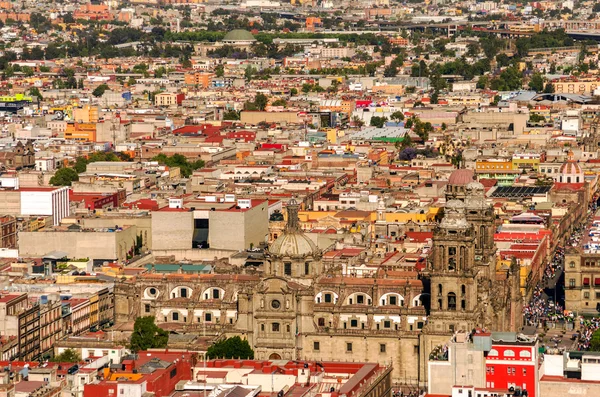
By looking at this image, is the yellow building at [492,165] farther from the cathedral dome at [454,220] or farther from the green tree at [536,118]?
the cathedral dome at [454,220]

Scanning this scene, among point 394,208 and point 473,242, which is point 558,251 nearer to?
point 394,208

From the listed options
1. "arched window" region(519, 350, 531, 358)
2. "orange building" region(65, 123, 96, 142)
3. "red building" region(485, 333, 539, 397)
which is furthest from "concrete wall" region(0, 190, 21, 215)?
"arched window" region(519, 350, 531, 358)

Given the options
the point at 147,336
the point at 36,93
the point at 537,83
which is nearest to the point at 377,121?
the point at 537,83

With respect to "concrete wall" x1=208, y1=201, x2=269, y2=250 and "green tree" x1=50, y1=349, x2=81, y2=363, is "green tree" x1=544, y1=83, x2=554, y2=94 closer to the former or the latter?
"concrete wall" x1=208, y1=201, x2=269, y2=250

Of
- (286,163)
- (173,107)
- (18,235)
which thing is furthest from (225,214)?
(173,107)

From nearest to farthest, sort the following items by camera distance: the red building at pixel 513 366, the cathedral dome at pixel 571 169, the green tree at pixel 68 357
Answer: the red building at pixel 513 366 → the green tree at pixel 68 357 → the cathedral dome at pixel 571 169

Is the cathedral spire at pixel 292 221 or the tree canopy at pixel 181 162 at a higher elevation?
the cathedral spire at pixel 292 221

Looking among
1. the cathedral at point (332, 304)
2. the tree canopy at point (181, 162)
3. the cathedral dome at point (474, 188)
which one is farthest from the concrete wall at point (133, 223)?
the tree canopy at point (181, 162)
